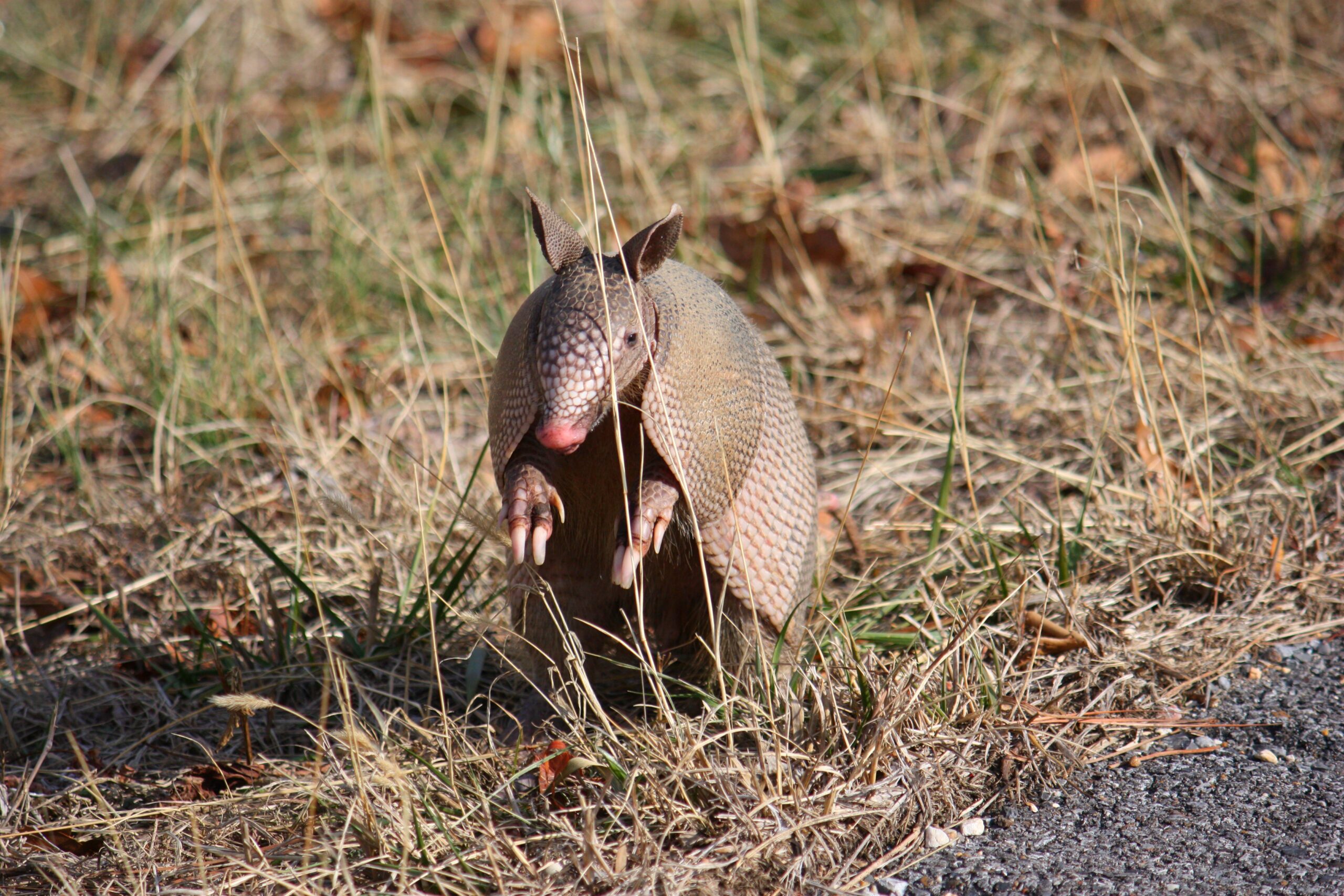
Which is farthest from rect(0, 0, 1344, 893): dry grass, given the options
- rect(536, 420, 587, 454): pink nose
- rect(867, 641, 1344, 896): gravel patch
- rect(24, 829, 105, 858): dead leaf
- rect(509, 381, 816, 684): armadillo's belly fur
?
rect(536, 420, 587, 454): pink nose

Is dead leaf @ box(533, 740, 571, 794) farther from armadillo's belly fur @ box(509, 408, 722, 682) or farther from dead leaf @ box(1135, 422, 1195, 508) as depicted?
dead leaf @ box(1135, 422, 1195, 508)

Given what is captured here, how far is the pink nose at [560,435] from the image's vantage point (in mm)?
2400

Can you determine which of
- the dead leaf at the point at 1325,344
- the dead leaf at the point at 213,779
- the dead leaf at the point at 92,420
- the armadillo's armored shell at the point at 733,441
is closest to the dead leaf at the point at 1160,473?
the dead leaf at the point at 1325,344

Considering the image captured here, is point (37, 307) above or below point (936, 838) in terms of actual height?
above

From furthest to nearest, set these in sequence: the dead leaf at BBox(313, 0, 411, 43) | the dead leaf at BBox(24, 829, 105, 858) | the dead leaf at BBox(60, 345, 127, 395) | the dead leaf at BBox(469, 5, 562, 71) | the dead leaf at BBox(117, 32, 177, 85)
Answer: the dead leaf at BBox(313, 0, 411, 43) → the dead leaf at BBox(117, 32, 177, 85) → the dead leaf at BBox(469, 5, 562, 71) → the dead leaf at BBox(60, 345, 127, 395) → the dead leaf at BBox(24, 829, 105, 858)

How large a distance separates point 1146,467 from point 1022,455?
76 cm

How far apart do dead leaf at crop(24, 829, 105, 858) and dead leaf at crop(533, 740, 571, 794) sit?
3.53 ft

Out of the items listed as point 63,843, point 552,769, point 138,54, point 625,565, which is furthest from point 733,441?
point 138,54

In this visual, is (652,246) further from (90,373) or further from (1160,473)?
(90,373)

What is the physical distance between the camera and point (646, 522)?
2572 mm

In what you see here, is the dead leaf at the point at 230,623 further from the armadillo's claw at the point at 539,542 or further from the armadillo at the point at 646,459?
the armadillo's claw at the point at 539,542

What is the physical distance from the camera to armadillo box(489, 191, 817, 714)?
2471mm

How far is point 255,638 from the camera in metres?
3.42

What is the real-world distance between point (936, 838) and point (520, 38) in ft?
18.0
